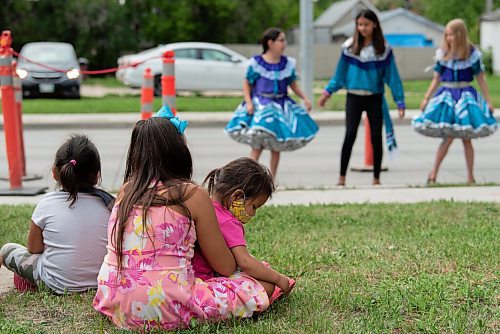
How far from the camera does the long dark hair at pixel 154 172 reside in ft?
14.3

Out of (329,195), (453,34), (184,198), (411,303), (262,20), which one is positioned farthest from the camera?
(262,20)

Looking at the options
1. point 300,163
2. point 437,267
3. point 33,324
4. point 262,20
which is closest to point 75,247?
point 33,324

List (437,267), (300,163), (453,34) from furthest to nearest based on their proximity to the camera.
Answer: (300,163) → (453,34) → (437,267)

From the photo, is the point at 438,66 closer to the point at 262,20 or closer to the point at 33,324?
the point at 33,324

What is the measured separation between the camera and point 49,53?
25.9 metres

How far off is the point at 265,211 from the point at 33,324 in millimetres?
3325

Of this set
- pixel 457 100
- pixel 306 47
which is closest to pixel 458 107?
pixel 457 100

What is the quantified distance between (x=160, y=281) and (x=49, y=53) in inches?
886

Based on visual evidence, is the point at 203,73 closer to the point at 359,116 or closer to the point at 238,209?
the point at 359,116

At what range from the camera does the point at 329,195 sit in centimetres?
886

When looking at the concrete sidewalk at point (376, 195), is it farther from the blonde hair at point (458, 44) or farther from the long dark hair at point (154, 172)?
the long dark hair at point (154, 172)

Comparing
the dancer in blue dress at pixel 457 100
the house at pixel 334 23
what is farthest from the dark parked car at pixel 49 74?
the house at pixel 334 23

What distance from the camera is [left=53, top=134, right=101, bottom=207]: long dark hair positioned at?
4.93 metres

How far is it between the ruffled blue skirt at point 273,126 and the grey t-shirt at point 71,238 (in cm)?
457
